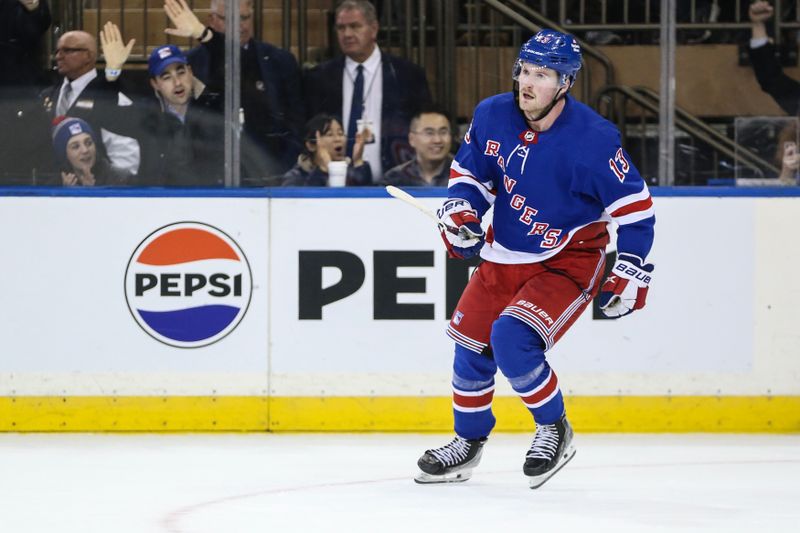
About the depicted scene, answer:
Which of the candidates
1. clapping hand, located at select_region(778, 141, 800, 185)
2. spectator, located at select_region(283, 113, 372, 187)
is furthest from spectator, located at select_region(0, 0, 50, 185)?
clapping hand, located at select_region(778, 141, 800, 185)

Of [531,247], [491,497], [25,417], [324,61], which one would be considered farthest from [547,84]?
[25,417]

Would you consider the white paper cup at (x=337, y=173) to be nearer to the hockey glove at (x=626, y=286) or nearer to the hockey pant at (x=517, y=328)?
the hockey pant at (x=517, y=328)

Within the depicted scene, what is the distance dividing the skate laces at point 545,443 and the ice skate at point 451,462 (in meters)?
0.26

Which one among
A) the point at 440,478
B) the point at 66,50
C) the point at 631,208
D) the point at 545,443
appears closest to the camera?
the point at 631,208

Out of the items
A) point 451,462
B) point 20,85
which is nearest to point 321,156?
point 20,85

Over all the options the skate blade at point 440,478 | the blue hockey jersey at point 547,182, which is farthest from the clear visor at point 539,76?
the skate blade at point 440,478

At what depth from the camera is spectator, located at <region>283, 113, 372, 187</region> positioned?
5801mm

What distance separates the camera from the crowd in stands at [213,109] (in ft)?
18.7

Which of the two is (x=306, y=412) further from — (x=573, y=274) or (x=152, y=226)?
(x=573, y=274)

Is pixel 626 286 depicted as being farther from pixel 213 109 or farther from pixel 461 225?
pixel 213 109

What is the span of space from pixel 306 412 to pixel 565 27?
1.76 metres

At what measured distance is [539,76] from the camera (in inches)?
171

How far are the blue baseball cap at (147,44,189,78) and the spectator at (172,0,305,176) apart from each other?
0.14ft

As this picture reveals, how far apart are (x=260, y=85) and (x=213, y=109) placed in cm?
20
